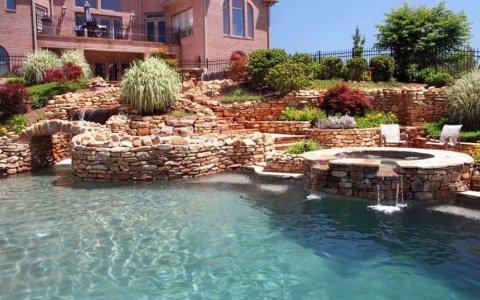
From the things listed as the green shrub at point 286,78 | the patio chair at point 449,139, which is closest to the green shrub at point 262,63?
the green shrub at point 286,78

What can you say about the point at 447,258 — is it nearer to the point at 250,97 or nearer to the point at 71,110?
the point at 250,97

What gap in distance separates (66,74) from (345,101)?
1271cm

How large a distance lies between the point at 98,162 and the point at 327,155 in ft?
20.2

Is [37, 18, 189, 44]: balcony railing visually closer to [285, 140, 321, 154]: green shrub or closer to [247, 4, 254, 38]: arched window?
[247, 4, 254, 38]: arched window

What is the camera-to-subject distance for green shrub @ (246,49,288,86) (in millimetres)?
18953

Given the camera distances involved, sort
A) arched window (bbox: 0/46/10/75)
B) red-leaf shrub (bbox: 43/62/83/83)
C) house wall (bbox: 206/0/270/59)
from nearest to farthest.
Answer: red-leaf shrub (bbox: 43/62/83/83), arched window (bbox: 0/46/10/75), house wall (bbox: 206/0/270/59)

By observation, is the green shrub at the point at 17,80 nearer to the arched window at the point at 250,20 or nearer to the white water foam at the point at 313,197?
the arched window at the point at 250,20

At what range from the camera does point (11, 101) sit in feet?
51.4

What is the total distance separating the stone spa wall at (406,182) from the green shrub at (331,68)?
11787mm

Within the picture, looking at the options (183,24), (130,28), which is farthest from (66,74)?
(130,28)

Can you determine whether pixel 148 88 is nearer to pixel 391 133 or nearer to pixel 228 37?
pixel 391 133

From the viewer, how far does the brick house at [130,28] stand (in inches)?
931

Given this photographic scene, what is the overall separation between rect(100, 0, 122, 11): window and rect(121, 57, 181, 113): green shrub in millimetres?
15124

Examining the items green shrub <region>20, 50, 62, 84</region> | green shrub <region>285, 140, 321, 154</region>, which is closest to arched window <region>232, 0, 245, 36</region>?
green shrub <region>20, 50, 62, 84</region>
